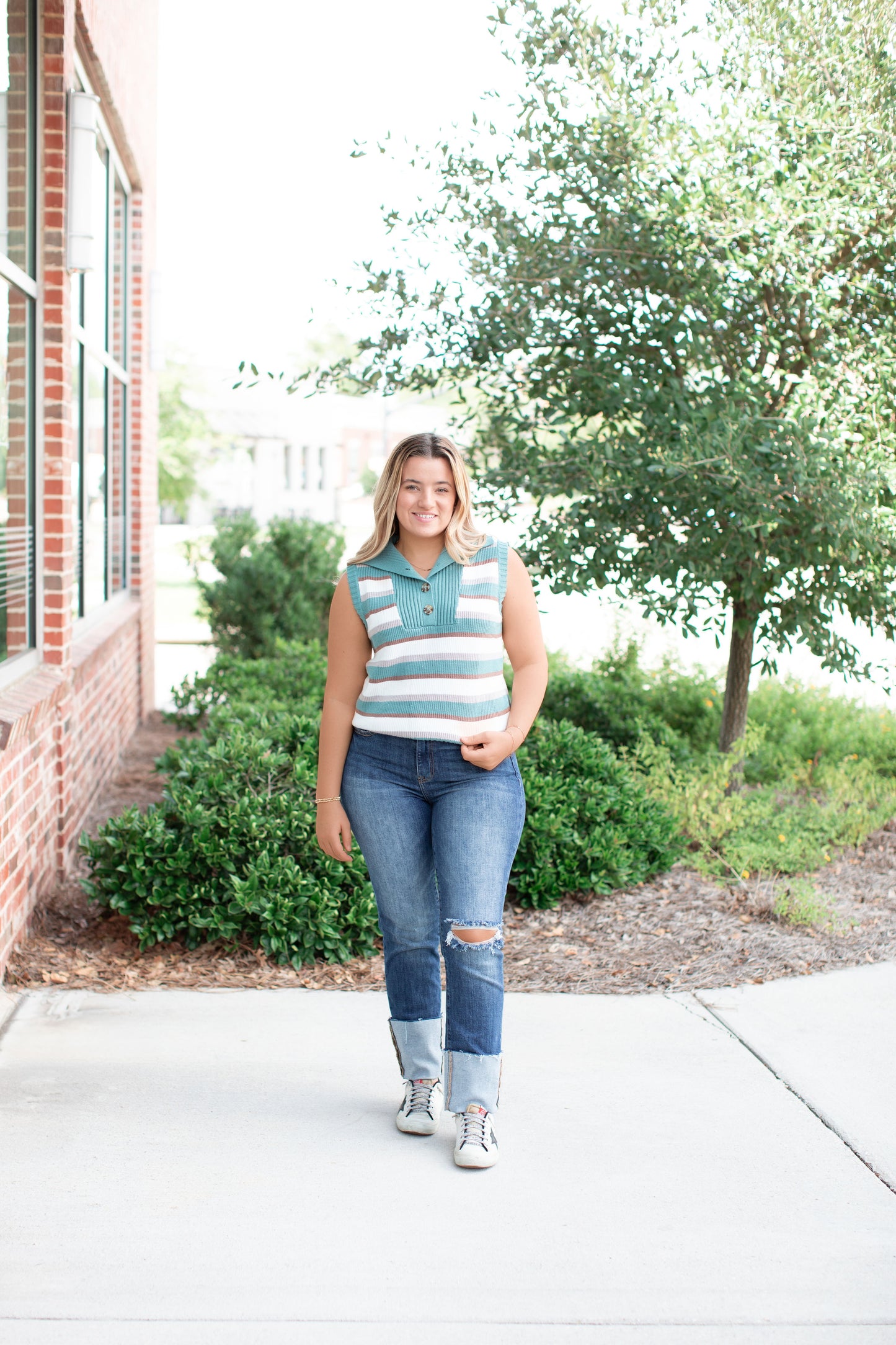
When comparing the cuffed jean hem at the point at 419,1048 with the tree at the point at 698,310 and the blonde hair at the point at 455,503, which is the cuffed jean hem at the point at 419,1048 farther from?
the tree at the point at 698,310

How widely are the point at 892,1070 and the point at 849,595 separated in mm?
3018

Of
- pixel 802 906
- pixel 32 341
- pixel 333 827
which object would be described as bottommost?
pixel 802 906

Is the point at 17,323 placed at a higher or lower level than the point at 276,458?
lower

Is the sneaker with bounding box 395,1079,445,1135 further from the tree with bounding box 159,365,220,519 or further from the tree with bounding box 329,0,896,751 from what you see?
the tree with bounding box 159,365,220,519

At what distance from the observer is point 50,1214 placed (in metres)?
2.89

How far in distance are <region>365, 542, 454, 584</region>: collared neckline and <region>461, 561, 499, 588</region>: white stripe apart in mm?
48

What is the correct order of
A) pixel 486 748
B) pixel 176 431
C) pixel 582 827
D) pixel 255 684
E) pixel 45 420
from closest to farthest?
pixel 486 748 → pixel 45 420 → pixel 582 827 → pixel 255 684 → pixel 176 431

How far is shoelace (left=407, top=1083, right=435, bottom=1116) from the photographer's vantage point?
→ 11.0ft

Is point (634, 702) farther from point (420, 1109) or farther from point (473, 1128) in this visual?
point (473, 1128)

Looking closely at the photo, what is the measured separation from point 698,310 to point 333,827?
393cm

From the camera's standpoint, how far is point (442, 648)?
3168 millimetres

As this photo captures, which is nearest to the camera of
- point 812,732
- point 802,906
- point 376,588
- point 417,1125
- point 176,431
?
point 376,588

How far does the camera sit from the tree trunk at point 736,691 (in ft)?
23.4

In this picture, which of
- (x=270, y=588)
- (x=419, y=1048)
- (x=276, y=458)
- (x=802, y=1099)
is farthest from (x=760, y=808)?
(x=276, y=458)
